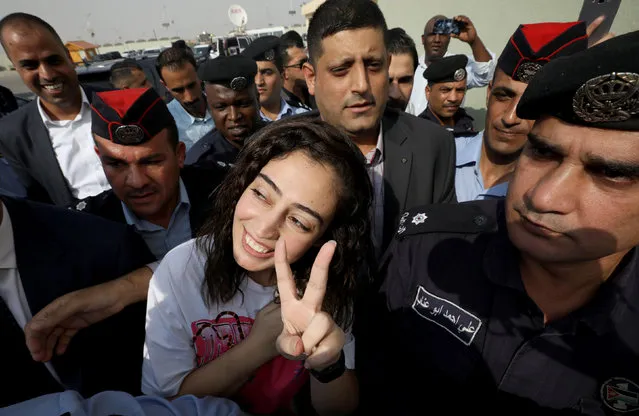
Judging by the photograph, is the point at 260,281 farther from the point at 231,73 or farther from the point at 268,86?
the point at 268,86

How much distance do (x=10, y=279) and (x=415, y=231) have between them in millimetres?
1754

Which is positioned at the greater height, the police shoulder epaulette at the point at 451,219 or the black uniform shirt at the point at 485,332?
the police shoulder epaulette at the point at 451,219

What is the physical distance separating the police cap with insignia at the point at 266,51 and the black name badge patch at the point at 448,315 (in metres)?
4.57

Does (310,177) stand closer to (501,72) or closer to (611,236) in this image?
(611,236)

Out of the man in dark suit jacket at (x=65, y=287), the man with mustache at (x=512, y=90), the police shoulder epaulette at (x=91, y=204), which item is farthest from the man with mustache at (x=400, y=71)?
the man in dark suit jacket at (x=65, y=287)

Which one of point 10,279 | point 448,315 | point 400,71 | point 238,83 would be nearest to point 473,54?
point 400,71

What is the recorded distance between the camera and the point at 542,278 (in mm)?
1299

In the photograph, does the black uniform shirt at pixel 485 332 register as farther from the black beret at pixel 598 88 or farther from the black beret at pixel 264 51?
the black beret at pixel 264 51

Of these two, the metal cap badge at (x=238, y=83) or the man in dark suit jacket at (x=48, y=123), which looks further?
the metal cap badge at (x=238, y=83)

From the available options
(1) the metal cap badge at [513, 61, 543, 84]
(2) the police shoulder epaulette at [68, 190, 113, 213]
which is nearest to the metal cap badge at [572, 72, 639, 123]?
(1) the metal cap badge at [513, 61, 543, 84]

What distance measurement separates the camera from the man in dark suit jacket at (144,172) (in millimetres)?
2025

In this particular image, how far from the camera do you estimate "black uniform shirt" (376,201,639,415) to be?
1.17m

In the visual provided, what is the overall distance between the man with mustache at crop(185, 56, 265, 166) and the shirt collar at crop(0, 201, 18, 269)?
2.06 metres

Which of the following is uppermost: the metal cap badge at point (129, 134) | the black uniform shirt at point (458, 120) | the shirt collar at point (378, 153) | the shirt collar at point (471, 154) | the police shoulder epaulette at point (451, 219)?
the metal cap badge at point (129, 134)
